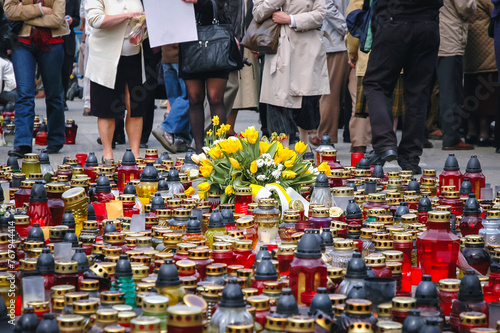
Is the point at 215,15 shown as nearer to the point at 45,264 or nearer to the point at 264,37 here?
the point at 264,37

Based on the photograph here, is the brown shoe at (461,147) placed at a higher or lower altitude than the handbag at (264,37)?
lower

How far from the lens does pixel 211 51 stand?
8.38m

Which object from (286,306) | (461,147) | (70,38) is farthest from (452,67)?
(286,306)

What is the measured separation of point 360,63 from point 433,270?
18.5 ft

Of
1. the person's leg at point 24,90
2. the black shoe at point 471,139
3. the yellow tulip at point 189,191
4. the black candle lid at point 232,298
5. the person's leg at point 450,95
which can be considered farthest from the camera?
the black shoe at point 471,139

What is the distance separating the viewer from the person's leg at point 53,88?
32.3ft

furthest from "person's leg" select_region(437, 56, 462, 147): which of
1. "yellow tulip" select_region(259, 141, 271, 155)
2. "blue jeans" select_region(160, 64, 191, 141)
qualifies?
"yellow tulip" select_region(259, 141, 271, 155)

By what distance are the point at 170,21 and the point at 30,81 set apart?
85.9 inches

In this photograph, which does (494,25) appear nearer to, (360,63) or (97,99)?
(360,63)

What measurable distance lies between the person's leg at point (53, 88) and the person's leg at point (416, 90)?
3.76 m

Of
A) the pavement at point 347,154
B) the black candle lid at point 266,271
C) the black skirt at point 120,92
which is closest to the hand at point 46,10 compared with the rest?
the black skirt at point 120,92

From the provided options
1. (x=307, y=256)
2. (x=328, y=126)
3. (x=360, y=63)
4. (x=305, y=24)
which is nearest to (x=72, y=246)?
(x=307, y=256)

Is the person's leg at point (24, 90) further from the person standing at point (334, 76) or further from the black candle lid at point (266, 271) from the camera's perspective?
the black candle lid at point (266, 271)

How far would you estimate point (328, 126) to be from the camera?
1096 centimetres
